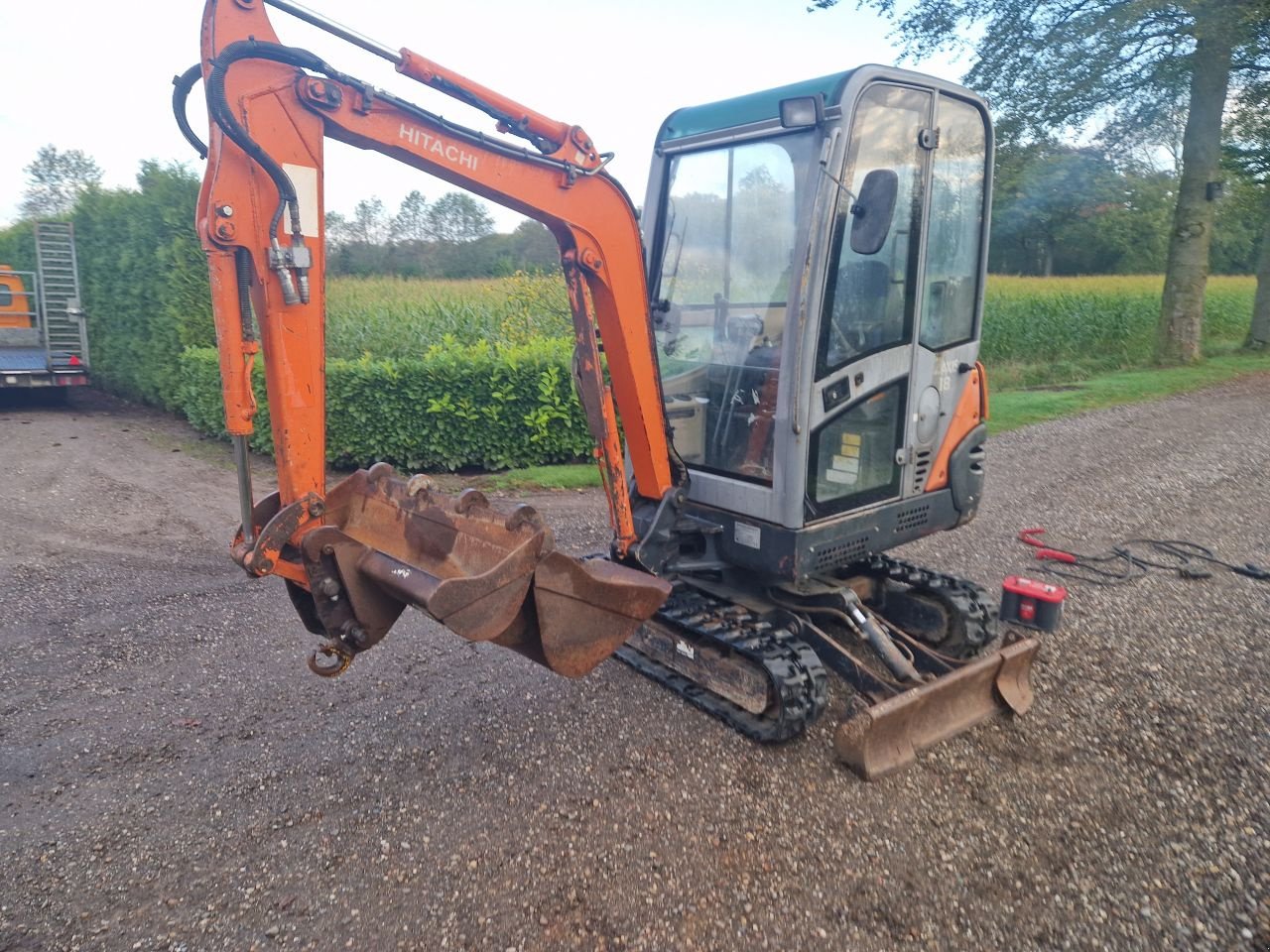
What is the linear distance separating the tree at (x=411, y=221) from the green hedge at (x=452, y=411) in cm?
2061

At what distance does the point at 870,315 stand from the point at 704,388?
82cm

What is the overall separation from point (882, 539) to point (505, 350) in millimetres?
5777

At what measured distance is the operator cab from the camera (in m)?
3.73

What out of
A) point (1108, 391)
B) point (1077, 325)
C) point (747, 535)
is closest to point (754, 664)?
point (747, 535)

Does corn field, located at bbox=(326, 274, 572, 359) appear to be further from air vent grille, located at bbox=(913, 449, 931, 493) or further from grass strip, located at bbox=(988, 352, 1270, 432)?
air vent grille, located at bbox=(913, 449, 931, 493)

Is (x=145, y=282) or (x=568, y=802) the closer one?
(x=568, y=802)

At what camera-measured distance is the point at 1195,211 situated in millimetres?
15594

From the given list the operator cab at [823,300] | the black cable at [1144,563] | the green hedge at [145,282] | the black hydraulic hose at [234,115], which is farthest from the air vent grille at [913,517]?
the green hedge at [145,282]

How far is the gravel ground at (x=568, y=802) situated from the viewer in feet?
9.26

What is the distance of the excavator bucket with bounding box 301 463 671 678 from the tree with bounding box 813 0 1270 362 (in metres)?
14.9

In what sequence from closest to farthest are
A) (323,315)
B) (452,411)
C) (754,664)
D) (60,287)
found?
(323,315)
(754,664)
(452,411)
(60,287)

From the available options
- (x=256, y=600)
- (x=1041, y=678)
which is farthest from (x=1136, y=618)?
(x=256, y=600)

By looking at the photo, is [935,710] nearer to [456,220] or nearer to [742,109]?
[742,109]

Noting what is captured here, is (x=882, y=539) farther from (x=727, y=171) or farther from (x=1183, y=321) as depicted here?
(x=1183, y=321)
